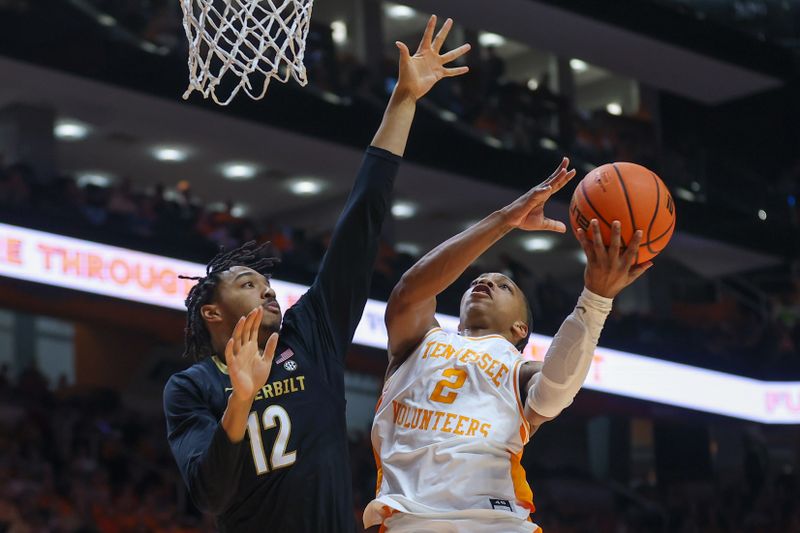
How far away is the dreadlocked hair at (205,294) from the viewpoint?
12.0 ft

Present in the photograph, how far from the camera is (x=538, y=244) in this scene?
2036 cm

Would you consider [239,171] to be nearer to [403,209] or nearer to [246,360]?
[403,209]

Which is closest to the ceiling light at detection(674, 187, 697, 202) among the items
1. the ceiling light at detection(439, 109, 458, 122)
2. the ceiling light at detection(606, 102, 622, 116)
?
the ceiling light at detection(606, 102, 622, 116)

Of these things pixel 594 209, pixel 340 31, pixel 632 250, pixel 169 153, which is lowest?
pixel 632 250

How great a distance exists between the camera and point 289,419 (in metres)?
3.38

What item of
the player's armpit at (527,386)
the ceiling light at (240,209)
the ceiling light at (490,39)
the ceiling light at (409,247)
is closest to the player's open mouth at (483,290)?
the player's armpit at (527,386)

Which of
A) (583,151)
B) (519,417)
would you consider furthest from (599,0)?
(519,417)

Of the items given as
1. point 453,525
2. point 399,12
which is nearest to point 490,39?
point 399,12

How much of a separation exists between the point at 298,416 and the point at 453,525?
2.46 ft

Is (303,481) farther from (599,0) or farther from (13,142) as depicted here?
(599,0)

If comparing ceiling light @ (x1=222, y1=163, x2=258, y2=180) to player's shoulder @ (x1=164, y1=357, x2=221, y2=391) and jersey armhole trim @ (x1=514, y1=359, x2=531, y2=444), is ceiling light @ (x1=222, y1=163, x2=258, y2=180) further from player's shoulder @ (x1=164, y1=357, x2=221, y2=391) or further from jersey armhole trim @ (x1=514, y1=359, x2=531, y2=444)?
player's shoulder @ (x1=164, y1=357, x2=221, y2=391)

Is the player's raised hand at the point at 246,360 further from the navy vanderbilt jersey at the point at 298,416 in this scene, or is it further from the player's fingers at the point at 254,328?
the navy vanderbilt jersey at the point at 298,416

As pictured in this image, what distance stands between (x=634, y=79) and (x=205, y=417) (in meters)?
17.1

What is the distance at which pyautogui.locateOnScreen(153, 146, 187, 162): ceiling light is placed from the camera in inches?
641
